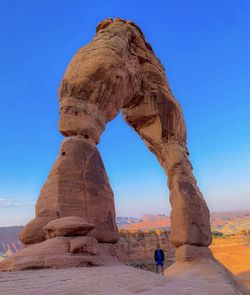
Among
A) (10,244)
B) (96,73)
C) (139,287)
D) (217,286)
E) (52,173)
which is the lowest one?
(10,244)

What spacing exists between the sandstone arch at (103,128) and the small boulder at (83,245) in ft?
3.12

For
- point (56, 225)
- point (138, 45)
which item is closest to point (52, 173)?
point (56, 225)

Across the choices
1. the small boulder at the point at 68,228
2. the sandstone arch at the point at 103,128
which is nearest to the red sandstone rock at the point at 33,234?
the sandstone arch at the point at 103,128

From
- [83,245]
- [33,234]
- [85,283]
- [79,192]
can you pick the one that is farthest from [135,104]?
[85,283]

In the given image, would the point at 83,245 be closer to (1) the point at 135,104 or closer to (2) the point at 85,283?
(2) the point at 85,283

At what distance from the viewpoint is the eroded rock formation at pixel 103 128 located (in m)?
5.72

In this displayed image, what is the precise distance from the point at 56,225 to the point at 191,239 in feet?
14.9

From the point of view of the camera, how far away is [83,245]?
4.39 metres

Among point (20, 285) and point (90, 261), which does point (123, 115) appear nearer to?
point (90, 261)

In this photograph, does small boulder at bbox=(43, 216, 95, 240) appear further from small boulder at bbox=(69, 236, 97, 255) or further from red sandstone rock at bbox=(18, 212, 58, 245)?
red sandstone rock at bbox=(18, 212, 58, 245)

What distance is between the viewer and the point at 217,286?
19.1 ft

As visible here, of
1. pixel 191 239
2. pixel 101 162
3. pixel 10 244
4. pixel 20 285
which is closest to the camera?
pixel 20 285

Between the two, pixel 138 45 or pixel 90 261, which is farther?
pixel 138 45

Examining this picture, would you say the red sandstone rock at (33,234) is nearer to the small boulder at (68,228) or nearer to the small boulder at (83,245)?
the small boulder at (68,228)
